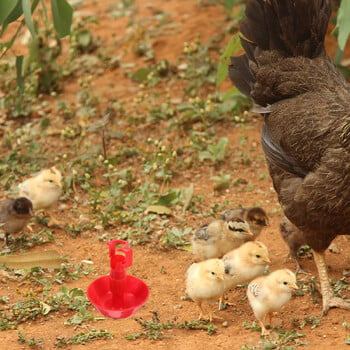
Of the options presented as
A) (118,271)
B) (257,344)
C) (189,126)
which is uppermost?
(118,271)

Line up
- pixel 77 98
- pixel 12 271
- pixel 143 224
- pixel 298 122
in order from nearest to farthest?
pixel 298 122 → pixel 12 271 → pixel 143 224 → pixel 77 98

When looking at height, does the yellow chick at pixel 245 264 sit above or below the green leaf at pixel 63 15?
below

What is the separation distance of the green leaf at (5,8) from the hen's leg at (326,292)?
8.30 ft

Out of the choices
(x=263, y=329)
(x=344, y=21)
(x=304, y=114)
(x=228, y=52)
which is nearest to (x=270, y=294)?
(x=263, y=329)

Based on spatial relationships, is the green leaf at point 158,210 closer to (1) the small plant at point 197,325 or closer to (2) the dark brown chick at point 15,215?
(2) the dark brown chick at point 15,215

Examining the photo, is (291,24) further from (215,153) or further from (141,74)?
(141,74)

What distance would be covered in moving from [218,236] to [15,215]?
1.51 m

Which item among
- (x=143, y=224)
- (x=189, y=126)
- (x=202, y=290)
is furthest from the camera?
(x=189, y=126)

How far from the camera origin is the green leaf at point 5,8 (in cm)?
487

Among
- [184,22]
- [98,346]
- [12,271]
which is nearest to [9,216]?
[12,271]

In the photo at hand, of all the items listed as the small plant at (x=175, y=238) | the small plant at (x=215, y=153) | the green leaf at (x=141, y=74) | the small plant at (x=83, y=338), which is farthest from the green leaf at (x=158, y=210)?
the green leaf at (x=141, y=74)

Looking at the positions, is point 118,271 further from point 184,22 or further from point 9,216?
point 184,22

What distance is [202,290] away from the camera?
4684 millimetres

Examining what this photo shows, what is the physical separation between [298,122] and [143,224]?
5.53ft
